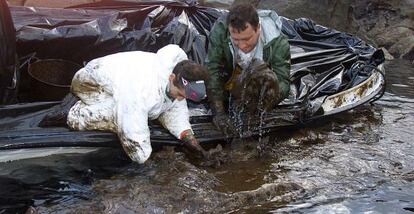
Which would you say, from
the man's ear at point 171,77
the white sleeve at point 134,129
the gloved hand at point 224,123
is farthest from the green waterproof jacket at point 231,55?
the white sleeve at point 134,129

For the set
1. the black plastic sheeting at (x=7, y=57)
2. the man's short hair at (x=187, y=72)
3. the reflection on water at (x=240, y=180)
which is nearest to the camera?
the reflection on water at (x=240, y=180)

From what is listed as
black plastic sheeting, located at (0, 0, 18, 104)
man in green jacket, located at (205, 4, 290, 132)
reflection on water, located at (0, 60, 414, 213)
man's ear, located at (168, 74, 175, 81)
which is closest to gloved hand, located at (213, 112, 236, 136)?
man in green jacket, located at (205, 4, 290, 132)

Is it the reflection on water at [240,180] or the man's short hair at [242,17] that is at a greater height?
the man's short hair at [242,17]

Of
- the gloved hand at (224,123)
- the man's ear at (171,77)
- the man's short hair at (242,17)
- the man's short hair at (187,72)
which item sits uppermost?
the man's short hair at (242,17)

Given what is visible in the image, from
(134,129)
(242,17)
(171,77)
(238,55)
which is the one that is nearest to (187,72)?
(171,77)

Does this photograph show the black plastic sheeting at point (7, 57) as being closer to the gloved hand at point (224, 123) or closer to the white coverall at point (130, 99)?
the white coverall at point (130, 99)

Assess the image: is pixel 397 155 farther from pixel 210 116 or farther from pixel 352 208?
pixel 210 116

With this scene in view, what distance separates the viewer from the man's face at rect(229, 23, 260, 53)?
4.55 meters

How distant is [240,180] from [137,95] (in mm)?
1141

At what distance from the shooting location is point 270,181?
4305 mm

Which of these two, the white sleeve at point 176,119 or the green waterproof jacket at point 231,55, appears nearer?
the white sleeve at point 176,119

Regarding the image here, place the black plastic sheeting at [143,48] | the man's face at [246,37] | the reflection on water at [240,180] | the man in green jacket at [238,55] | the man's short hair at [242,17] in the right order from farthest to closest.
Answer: the man in green jacket at [238,55]
the man's face at [246,37]
the man's short hair at [242,17]
the black plastic sheeting at [143,48]
the reflection on water at [240,180]

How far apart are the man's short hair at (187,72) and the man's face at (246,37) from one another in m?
0.72

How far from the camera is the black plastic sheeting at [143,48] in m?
4.32
